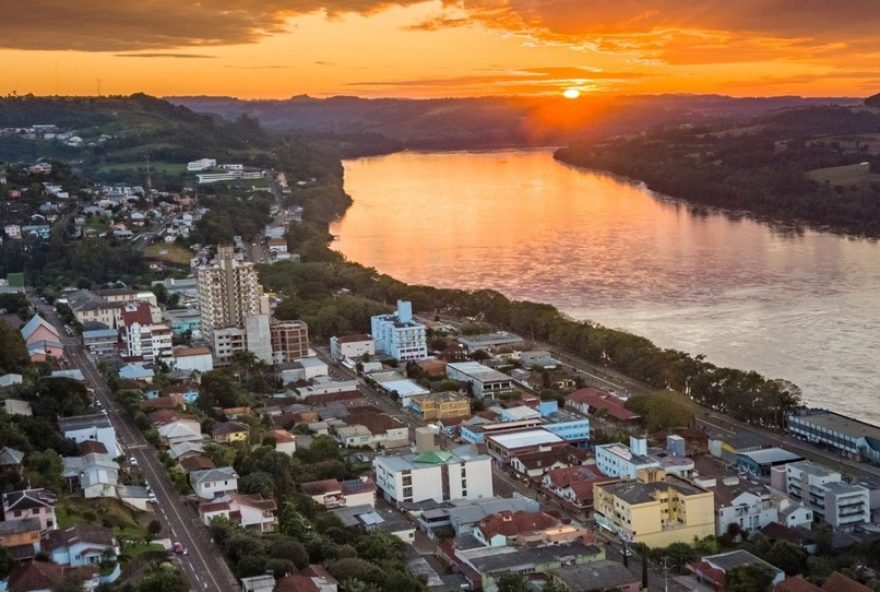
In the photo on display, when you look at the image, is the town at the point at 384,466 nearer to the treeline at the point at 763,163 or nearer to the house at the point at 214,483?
the house at the point at 214,483

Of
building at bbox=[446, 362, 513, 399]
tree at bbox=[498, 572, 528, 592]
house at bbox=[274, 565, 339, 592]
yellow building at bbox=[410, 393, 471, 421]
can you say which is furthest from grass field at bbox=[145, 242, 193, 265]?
tree at bbox=[498, 572, 528, 592]

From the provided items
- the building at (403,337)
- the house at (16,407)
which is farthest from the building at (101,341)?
the house at (16,407)

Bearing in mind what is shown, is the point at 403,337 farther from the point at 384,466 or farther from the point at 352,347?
the point at 384,466

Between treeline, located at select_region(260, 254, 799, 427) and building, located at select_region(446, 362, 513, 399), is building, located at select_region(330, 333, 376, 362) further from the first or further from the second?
building, located at select_region(446, 362, 513, 399)

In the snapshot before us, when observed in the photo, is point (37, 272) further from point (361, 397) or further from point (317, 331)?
point (361, 397)

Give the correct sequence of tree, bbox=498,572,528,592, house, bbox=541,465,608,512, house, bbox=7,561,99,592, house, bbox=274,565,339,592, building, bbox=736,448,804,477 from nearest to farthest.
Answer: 1. house, bbox=7,561,99,592
2. house, bbox=274,565,339,592
3. tree, bbox=498,572,528,592
4. house, bbox=541,465,608,512
5. building, bbox=736,448,804,477

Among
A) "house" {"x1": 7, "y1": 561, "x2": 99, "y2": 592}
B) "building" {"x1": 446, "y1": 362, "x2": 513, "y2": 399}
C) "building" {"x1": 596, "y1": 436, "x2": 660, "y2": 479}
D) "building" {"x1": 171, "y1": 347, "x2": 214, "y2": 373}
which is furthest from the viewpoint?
"building" {"x1": 171, "y1": 347, "x2": 214, "y2": 373}

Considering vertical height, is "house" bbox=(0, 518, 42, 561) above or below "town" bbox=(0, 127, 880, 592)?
above

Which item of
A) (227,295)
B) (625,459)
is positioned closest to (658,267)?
(227,295)
